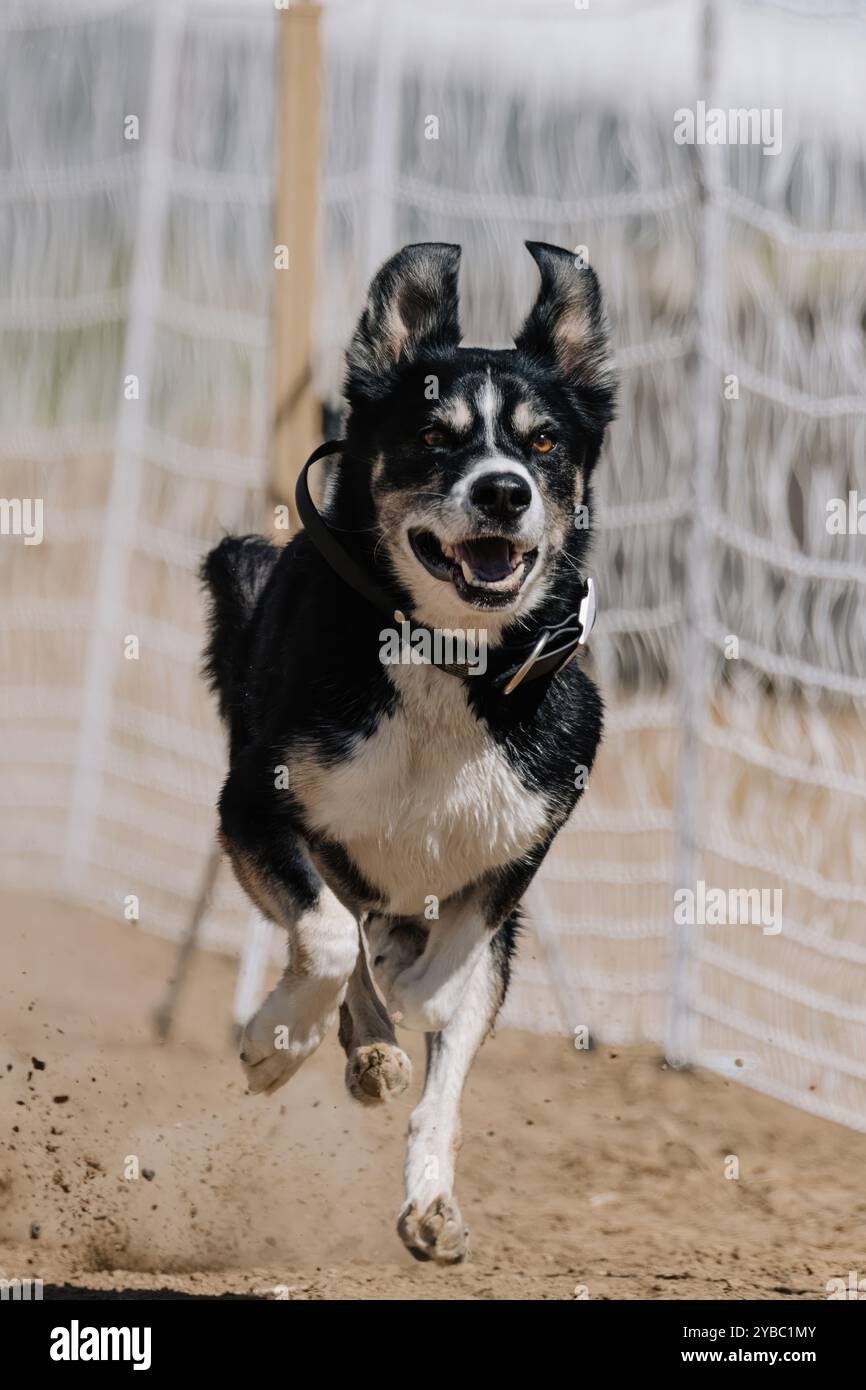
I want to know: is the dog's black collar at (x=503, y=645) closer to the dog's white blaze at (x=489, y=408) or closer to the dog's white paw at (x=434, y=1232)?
the dog's white blaze at (x=489, y=408)

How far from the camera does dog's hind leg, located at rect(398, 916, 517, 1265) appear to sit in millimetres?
3549

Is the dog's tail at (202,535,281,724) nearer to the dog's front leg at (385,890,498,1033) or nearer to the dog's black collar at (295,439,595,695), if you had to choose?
the dog's black collar at (295,439,595,695)

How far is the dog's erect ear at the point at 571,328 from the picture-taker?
3992 millimetres

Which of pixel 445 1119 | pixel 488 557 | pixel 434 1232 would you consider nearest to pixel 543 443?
pixel 488 557

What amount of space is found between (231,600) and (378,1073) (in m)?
1.68

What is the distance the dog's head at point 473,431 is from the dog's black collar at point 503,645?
0.07 m

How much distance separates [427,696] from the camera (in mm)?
3766

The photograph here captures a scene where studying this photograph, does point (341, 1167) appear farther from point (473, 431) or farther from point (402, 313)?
point (402, 313)

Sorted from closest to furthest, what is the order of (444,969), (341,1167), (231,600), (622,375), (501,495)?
(501,495), (444,969), (231,600), (341,1167), (622,375)

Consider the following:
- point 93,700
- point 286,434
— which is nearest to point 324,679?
point 286,434

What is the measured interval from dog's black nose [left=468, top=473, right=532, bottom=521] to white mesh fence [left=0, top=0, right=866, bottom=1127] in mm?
2822
